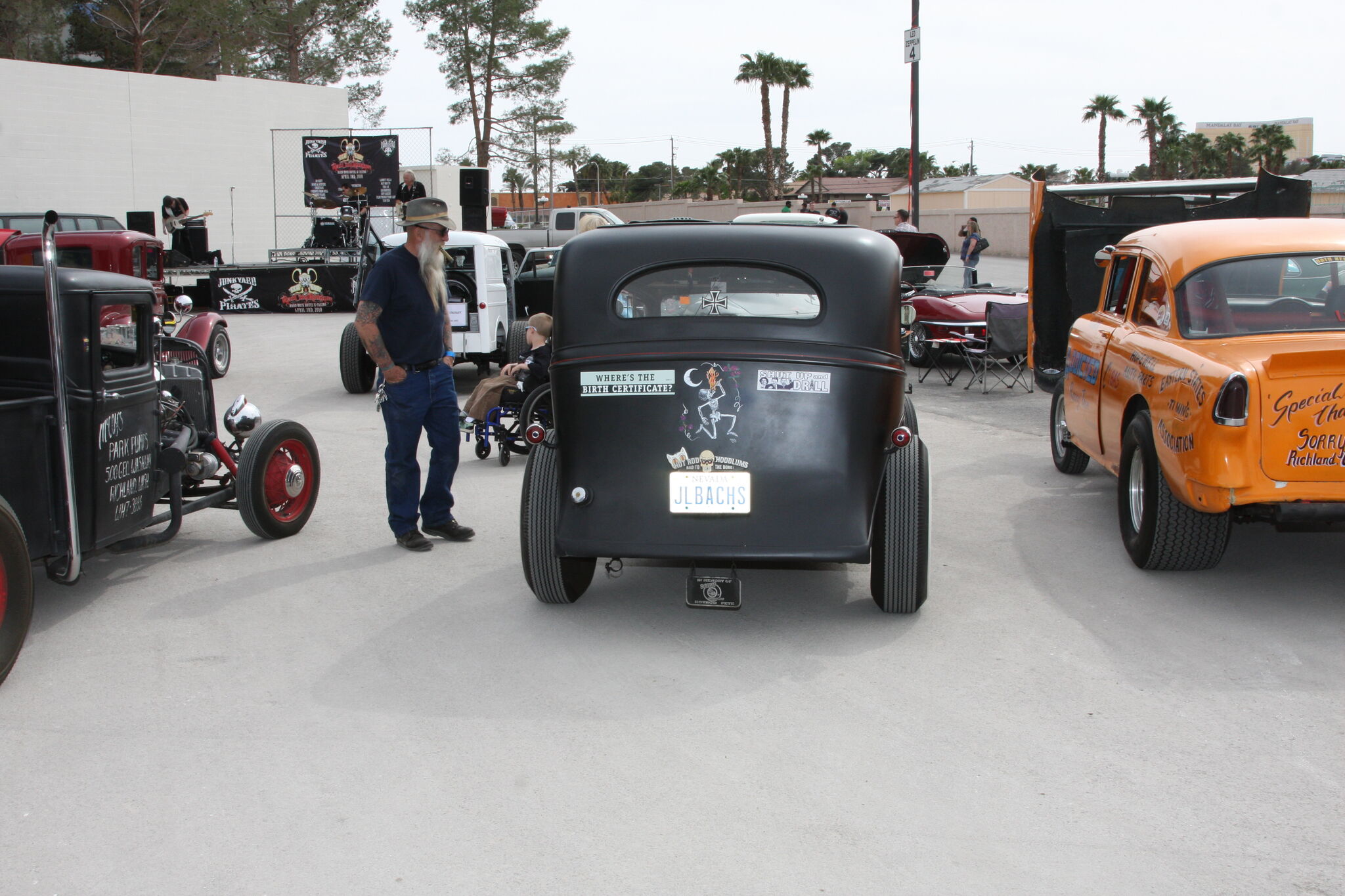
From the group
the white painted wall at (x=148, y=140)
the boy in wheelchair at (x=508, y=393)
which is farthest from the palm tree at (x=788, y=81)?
the boy in wheelchair at (x=508, y=393)

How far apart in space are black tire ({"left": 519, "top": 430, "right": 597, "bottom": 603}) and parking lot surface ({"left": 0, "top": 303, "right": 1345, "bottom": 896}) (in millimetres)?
177

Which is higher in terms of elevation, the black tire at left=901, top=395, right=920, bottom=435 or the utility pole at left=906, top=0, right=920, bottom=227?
the utility pole at left=906, top=0, right=920, bottom=227

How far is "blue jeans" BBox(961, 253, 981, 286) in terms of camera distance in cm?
2120

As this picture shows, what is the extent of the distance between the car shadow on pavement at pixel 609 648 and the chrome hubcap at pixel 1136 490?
5.16ft

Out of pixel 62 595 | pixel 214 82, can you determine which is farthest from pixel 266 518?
pixel 214 82

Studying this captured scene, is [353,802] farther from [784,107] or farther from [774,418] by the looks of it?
[784,107]

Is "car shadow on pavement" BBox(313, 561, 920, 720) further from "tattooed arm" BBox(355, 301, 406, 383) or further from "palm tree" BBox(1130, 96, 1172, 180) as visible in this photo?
"palm tree" BBox(1130, 96, 1172, 180)

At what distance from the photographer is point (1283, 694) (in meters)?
4.66

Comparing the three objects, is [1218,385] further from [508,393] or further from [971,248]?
[971,248]

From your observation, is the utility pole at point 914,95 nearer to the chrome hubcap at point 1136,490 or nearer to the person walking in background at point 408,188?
the person walking in background at point 408,188

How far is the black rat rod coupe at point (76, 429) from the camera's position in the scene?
501cm

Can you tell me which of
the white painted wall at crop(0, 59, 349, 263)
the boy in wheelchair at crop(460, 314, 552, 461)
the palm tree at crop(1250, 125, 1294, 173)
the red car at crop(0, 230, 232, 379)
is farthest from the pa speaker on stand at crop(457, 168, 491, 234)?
the palm tree at crop(1250, 125, 1294, 173)

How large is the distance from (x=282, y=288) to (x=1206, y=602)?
66.5 feet

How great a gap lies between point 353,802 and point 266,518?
144 inches
